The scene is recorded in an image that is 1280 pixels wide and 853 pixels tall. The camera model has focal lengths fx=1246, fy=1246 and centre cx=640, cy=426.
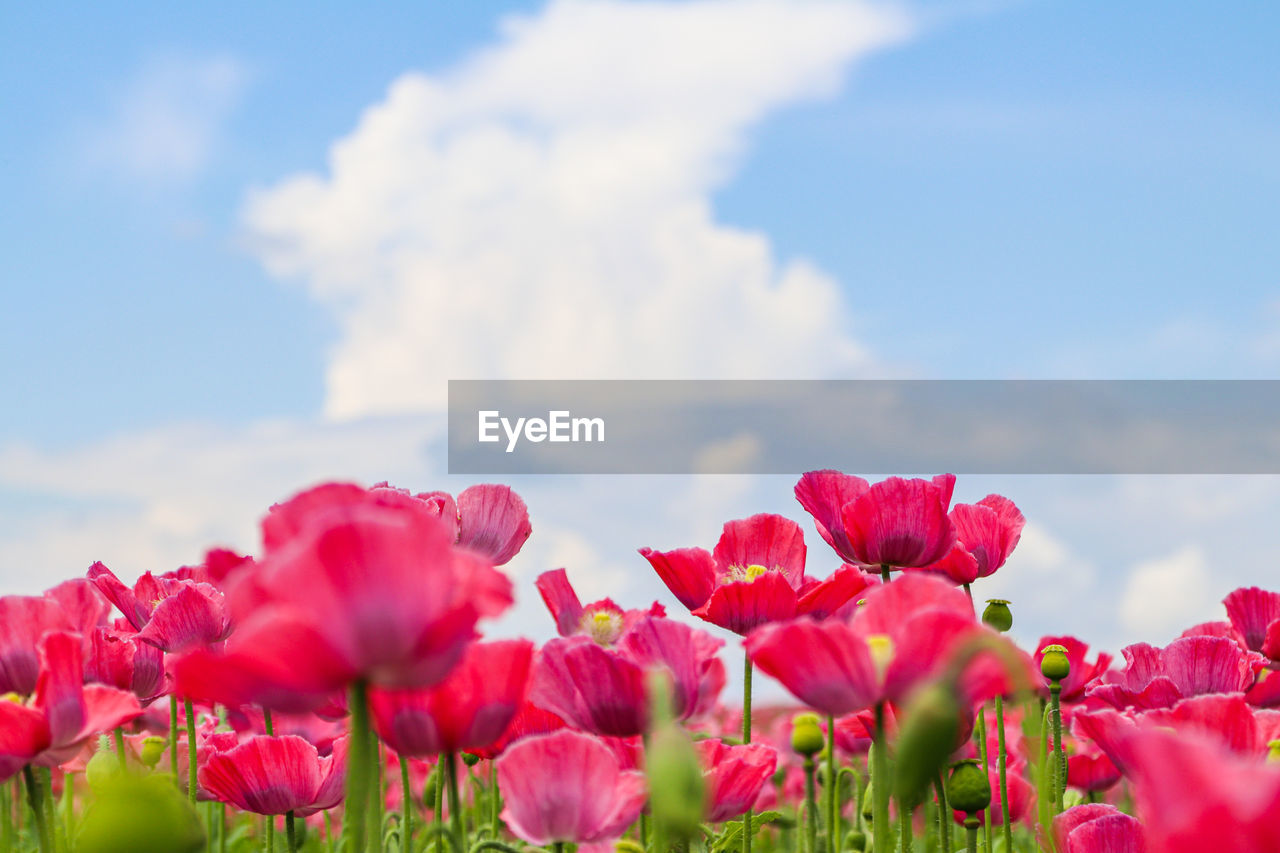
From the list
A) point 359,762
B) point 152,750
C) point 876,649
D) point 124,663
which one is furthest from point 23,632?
point 152,750

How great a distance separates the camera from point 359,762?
3.56ft

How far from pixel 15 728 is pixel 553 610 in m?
0.95

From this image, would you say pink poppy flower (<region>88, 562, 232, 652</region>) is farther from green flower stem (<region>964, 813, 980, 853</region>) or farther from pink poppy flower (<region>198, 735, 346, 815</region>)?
green flower stem (<region>964, 813, 980, 853</region>)

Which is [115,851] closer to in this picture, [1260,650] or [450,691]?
[450,691]

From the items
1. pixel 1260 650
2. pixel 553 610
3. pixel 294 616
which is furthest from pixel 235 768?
pixel 1260 650

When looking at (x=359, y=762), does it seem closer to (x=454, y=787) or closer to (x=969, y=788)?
(x=454, y=787)

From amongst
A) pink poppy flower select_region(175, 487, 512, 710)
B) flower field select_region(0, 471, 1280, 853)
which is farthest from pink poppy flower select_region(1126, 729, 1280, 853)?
pink poppy flower select_region(175, 487, 512, 710)

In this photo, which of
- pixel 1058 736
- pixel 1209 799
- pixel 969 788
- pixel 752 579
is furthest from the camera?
pixel 1058 736

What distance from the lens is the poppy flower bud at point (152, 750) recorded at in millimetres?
2988

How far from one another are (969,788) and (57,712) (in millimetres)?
1495

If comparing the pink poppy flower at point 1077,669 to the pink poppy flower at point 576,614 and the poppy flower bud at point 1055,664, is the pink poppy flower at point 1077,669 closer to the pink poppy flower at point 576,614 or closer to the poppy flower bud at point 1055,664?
the poppy flower bud at point 1055,664

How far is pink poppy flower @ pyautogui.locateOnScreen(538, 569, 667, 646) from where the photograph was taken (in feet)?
7.11

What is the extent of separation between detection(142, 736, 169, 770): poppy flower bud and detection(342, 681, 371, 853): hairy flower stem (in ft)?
6.99

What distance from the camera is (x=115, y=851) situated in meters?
0.92
